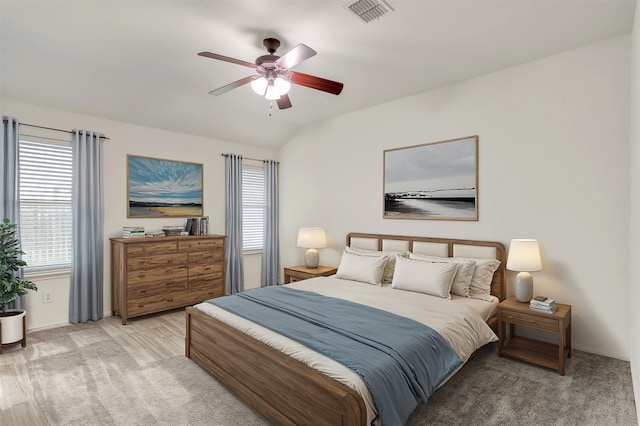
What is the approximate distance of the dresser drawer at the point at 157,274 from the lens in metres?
4.14

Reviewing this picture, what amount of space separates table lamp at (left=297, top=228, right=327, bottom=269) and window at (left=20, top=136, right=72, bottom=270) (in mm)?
3040

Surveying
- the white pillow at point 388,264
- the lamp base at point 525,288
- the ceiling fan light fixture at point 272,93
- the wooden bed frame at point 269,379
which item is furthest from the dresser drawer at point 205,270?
the lamp base at point 525,288

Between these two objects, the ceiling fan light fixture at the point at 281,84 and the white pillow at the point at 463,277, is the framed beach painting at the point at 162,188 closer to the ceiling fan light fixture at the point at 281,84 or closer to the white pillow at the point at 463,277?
the ceiling fan light fixture at the point at 281,84

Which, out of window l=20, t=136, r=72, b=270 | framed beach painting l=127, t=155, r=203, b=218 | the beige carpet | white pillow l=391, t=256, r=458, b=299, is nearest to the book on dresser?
the beige carpet

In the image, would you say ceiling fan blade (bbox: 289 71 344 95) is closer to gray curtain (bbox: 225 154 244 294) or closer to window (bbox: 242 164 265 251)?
gray curtain (bbox: 225 154 244 294)

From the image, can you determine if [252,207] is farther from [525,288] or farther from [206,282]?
[525,288]

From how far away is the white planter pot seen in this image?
10.6 feet

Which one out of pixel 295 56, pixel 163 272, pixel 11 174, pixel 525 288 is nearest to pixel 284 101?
pixel 295 56

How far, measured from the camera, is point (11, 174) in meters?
3.65

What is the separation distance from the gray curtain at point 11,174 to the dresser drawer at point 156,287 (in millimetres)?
1092

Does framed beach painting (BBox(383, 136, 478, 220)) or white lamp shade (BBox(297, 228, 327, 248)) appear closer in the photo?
framed beach painting (BBox(383, 136, 478, 220))

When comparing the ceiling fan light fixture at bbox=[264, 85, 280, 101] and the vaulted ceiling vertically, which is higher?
the vaulted ceiling

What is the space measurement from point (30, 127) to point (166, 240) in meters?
1.96

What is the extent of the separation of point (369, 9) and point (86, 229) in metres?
4.03
